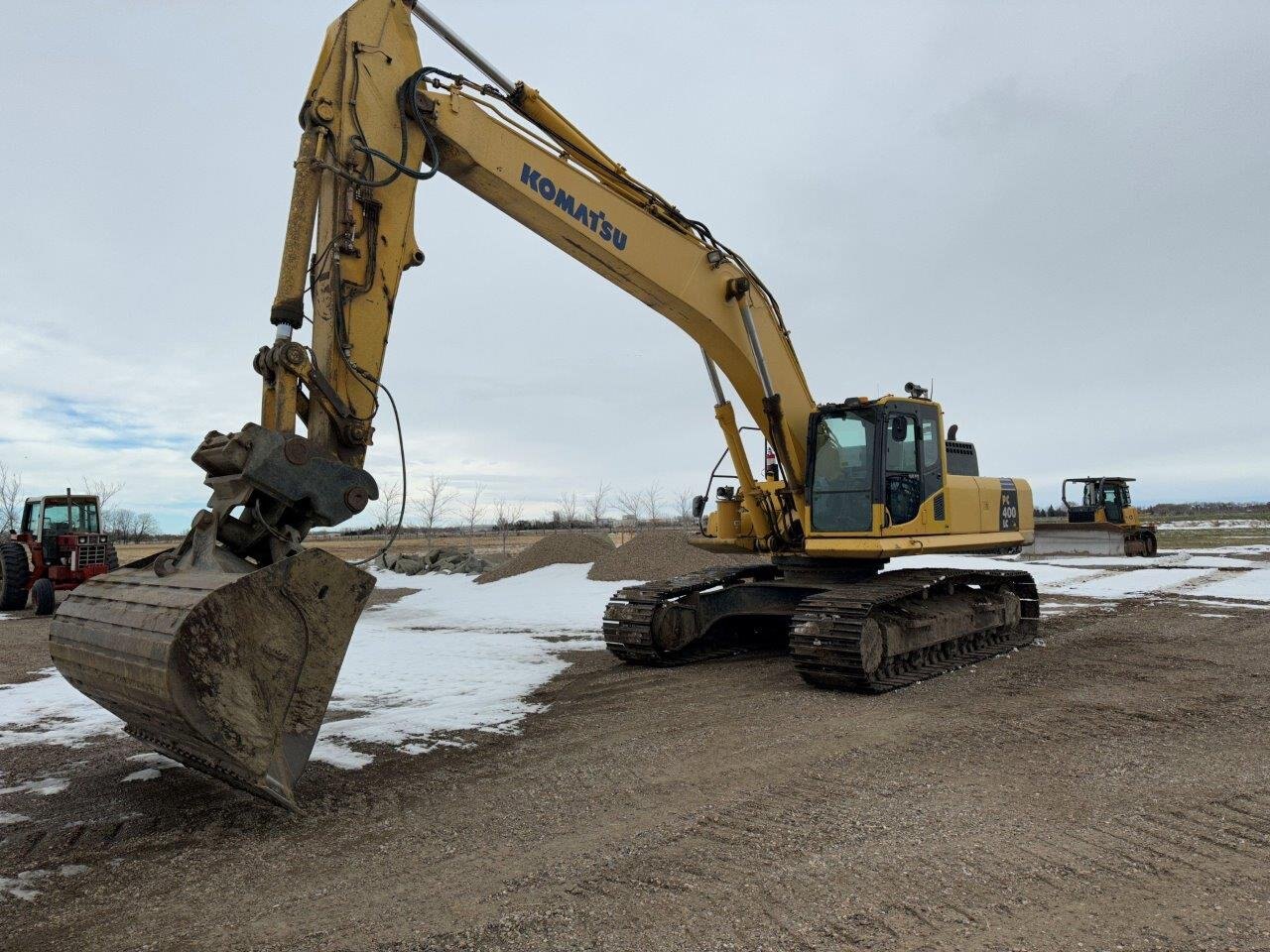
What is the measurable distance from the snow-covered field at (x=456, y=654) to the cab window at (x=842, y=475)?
3.37 meters

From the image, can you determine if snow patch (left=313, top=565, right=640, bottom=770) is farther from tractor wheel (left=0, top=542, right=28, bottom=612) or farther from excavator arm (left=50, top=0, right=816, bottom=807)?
tractor wheel (left=0, top=542, right=28, bottom=612)

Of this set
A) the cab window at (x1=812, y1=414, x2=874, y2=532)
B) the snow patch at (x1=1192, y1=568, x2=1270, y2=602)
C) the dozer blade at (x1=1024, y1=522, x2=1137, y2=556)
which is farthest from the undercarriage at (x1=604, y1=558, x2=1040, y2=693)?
the dozer blade at (x1=1024, y1=522, x2=1137, y2=556)

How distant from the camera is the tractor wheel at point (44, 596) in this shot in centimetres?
1692

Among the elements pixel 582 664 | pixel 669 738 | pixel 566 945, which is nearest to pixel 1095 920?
pixel 566 945

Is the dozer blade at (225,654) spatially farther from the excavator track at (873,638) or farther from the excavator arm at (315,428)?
the excavator track at (873,638)

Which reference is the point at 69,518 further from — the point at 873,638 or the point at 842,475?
the point at 873,638

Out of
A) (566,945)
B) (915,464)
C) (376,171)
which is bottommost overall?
(566,945)

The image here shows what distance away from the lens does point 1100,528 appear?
2845cm

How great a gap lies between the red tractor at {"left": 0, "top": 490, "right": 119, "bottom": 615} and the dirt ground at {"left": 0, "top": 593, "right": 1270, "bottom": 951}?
13585 mm

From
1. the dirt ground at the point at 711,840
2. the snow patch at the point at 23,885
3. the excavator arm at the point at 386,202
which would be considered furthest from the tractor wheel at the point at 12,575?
the snow patch at the point at 23,885

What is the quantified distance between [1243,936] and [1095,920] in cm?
51

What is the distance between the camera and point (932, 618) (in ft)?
27.6

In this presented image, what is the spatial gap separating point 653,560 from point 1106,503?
18.8m

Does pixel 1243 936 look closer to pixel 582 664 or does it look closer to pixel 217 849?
pixel 217 849
